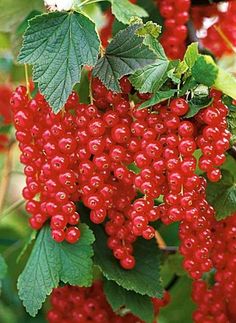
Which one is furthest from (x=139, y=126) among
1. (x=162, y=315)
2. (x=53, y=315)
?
(x=162, y=315)

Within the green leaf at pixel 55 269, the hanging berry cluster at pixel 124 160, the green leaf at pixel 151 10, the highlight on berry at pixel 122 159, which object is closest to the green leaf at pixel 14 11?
the highlight on berry at pixel 122 159

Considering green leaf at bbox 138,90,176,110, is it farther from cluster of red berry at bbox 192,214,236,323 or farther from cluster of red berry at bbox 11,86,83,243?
cluster of red berry at bbox 192,214,236,323

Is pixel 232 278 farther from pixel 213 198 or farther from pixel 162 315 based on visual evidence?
pixel 162 315

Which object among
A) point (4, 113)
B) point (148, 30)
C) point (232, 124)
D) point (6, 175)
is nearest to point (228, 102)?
point (232, 124)

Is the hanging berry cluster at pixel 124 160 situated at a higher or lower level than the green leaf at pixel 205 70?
lower

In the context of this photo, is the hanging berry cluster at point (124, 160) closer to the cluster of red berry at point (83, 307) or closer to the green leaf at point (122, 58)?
the green leaf at point (122, 58)

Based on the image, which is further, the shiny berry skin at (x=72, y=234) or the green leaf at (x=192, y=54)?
the shiny berry skin at (x=72, y=234)

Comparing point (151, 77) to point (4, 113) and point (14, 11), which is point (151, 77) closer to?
point (14, 11)
